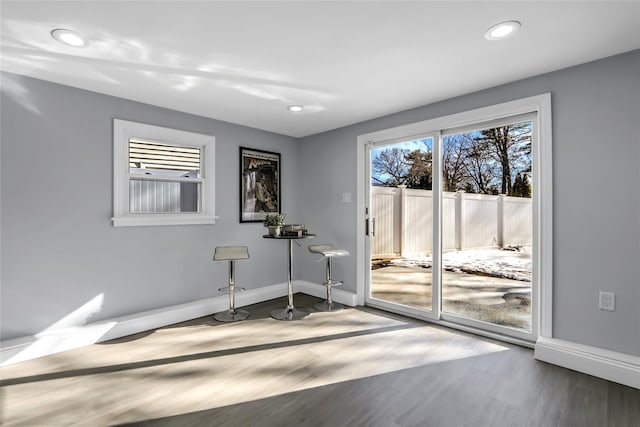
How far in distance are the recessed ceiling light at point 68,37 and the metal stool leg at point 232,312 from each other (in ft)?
7.57

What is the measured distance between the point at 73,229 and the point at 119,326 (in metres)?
1.00

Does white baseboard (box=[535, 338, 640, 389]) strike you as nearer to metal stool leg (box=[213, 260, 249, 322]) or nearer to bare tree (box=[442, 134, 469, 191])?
bare tree (box=[442, 134, 469, 191])

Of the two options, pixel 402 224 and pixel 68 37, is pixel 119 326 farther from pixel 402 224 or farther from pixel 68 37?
pixel 402 224

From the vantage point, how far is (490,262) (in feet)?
10.5

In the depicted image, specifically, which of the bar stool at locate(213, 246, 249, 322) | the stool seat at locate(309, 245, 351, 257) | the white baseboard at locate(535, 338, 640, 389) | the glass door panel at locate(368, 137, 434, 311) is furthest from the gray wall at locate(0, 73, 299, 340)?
the white baseboard at locate(535, 338, 640, 389)

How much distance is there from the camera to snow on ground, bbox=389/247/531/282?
9.72ft

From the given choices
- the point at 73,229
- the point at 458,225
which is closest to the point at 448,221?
the point at 458,225

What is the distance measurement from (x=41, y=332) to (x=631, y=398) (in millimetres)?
4473

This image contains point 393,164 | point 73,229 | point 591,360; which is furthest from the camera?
point 393,164

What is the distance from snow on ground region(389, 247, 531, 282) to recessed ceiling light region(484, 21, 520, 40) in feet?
5.89

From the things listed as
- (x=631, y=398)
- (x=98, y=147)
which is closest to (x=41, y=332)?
(x=98, y=147)

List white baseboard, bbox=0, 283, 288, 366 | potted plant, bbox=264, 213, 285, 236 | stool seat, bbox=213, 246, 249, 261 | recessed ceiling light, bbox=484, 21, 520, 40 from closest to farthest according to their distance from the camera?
1. recessed ceiling light, bbox=484, 21, 520, 40
2. white baseboard, bbox=0, 283, 288, 366
3. stool seat, bbox=213, 246, 249, 261
4. potted plant, bbox=264, 213, 285, 236

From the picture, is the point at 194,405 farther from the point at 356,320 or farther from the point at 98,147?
the point at 98,147

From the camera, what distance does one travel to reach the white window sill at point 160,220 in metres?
3.25
